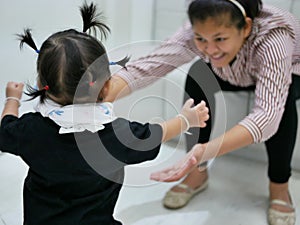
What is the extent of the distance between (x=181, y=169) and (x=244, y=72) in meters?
0.38

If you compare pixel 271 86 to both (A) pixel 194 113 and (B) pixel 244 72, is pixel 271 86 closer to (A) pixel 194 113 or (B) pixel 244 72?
(B) pixel 244 72

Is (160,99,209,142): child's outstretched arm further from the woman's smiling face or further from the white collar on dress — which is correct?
the woman's smiling face

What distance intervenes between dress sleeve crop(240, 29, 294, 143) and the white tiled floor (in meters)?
0.24

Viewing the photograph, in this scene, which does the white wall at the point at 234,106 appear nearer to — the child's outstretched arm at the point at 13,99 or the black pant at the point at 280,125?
the black pant at the point at 280,125

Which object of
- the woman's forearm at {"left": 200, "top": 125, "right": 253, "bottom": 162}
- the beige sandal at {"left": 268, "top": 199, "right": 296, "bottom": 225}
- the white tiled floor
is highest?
the woman's forearm at {"left": 200, "top": 125, "right": 253, "bottom": 162}

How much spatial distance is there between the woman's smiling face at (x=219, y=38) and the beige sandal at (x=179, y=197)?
0.36 metres

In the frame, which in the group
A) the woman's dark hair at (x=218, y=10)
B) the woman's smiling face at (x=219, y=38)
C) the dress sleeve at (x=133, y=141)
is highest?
the woman's dark hair at (x=218, y=10)

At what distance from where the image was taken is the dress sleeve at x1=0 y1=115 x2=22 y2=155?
0.66m

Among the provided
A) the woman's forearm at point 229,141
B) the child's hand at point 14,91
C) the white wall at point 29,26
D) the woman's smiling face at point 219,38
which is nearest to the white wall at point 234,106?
the white wall at point 29,26

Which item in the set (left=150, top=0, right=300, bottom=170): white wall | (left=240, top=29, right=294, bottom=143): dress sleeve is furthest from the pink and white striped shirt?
(left=150, top=0, right=300, bottom=170): white wall

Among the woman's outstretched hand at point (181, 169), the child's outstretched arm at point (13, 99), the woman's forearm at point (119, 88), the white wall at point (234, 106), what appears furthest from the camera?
the white wall at point (234, 106)

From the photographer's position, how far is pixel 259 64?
1013 millimetres

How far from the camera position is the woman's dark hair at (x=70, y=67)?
62cm

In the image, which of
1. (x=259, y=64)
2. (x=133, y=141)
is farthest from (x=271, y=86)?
(x=133, y=141)
